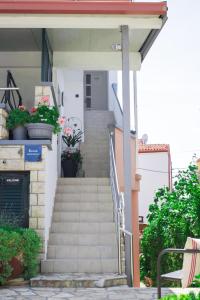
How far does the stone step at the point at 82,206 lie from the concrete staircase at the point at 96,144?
3207 mm

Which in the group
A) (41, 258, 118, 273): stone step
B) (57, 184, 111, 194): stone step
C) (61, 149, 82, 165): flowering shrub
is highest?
(61, 149, 82, 165): flowering shrub

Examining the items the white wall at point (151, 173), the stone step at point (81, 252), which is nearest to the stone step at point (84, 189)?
the stone step at point (81, 252)

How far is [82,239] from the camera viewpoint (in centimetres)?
964

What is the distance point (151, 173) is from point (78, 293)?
25.1 metres

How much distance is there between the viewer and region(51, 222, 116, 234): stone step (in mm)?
9984

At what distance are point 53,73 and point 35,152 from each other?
4.19 metres

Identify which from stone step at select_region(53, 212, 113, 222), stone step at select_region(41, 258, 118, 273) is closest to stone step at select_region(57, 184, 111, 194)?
stone step at select_region(53, 212, 113, 222)

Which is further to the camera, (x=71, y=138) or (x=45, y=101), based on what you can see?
(x=71, y=138)

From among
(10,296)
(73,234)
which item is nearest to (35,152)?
(73,234)

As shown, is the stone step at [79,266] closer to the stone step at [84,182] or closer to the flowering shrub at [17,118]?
the flowering shrub at [17,118]

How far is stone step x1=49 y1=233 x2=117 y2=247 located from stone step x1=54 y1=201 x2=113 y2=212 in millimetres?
1048

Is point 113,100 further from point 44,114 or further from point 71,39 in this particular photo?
point 44,114

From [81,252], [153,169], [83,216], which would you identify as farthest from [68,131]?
[153,169]

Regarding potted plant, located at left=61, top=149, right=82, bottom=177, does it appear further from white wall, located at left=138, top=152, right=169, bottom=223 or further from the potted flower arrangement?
white wall, located at left=138, top=152, right=169, bottom=223
